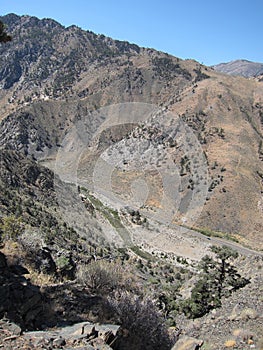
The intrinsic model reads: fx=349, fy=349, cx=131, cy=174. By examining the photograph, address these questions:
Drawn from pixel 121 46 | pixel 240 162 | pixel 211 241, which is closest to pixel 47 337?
pixel 211 241

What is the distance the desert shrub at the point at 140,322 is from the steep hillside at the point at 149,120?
43.6 metres

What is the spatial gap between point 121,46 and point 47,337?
19928 centimetres

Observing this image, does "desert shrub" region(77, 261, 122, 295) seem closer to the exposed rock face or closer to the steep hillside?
the exposed rock face

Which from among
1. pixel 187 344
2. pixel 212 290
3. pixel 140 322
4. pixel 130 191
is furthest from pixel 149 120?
pixel 187 344

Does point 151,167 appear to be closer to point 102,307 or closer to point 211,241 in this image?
point 211,241

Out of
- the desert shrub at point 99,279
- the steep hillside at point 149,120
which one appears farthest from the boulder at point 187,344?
the steep hillside at point 149,120

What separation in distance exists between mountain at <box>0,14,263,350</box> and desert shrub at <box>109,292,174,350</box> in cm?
4

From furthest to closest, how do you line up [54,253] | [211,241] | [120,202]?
[120,202]
[211,241]
[54,253]

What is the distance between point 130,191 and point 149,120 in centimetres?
3166

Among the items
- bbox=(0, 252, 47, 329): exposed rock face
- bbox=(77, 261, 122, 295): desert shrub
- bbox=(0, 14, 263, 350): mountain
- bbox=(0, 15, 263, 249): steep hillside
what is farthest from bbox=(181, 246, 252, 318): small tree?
bbox=(0, 15, 263, 249): steep hillside

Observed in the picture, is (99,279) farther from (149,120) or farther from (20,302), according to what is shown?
(149,120)

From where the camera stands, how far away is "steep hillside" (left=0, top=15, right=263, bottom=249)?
6319 centimetres

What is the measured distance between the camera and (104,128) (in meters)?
101

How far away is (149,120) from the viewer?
93.0 meters
